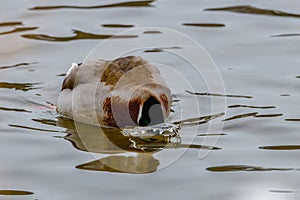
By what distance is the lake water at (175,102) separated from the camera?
720cm

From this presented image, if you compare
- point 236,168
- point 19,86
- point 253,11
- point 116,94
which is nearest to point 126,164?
point 236,168

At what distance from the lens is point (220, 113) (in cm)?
884

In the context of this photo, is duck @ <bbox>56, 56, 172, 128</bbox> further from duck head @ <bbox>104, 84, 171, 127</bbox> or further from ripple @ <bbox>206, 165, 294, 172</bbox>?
ripple @ <bbox>206, 165, 294, 172</bbox>

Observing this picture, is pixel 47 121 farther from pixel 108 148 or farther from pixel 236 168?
pixel 236 168

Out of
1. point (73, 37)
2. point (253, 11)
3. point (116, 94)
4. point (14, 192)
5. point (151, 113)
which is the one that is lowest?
point (14, 192)

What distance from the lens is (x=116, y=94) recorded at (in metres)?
8.61

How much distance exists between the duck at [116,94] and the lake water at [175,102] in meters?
0.15

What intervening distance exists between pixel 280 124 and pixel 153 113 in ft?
3.92

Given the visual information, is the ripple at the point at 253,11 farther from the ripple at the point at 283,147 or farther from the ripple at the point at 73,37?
the ripple at the point at 283,147

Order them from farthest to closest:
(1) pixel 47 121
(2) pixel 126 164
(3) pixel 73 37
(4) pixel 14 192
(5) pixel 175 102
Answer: (3) pixel 73 37, (5) pixel 175 102, (1) pixel 47 121, (2) pixel 126 164, (4) pixel 14 192

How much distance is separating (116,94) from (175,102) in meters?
0.86

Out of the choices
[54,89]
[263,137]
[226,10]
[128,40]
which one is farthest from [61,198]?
[226,10]

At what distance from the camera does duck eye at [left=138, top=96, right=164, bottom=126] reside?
820 centimetres

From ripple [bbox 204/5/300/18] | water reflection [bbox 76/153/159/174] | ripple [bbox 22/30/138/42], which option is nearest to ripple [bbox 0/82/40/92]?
ripple [bbox 22/30/138/42]
